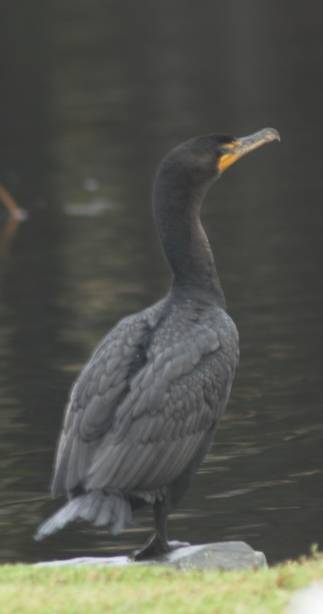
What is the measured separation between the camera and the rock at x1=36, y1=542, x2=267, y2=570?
8328mm

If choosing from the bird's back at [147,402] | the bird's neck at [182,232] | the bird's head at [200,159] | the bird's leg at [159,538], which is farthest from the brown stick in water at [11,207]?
the bird's leg at [159,538]

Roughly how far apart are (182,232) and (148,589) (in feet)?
8.52

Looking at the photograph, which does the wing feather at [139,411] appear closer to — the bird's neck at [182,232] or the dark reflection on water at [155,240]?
the bird's neck at [182,232]

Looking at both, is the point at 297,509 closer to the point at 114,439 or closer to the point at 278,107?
the point at 114,439

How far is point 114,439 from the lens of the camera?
27.5 feet

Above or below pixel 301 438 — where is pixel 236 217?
below

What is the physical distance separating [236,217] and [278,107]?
10.0 m

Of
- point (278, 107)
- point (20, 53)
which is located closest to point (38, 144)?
point (278, 107)

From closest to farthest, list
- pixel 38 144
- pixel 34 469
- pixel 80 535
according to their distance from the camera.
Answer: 1. pixel 80 535
2. pixel 34 469
3. pixel 38 144

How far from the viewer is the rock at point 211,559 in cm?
833

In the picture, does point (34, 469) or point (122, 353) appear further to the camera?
point (34, 469)

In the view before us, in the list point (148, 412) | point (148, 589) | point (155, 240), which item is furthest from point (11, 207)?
point (148, 589)

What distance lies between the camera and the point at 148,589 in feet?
24.2

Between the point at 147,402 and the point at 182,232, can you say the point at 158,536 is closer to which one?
the point at 147,402
